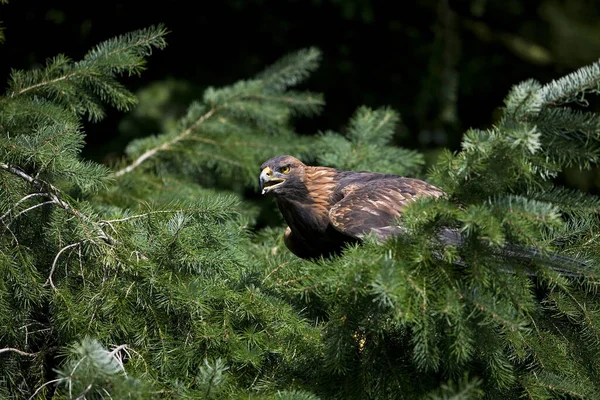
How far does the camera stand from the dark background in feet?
22.2

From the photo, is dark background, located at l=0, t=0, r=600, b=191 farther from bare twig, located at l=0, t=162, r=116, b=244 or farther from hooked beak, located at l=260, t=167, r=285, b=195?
bare twig, located at l=0, t=162, r=116, b=244

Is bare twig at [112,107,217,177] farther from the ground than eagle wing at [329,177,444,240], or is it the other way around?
eagle wing at [329,177,444,240]

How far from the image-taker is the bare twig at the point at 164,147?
479 cm

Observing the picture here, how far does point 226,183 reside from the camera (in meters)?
6.12

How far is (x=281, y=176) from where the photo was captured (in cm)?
380

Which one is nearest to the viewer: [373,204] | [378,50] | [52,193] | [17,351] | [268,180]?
[17,351]

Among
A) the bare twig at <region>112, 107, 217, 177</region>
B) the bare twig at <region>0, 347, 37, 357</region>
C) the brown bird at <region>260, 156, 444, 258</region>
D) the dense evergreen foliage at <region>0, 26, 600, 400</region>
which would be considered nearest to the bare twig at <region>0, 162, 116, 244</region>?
the dense evergreen foliage at <region>0, 26, 600, 400</region>

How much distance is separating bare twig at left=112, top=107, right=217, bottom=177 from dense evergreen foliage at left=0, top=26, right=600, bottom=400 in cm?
155

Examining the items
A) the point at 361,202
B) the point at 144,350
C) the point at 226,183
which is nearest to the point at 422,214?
the point at 144,350

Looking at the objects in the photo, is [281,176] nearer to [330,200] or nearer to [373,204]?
[330,200]

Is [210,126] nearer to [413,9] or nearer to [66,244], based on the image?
[66,244]

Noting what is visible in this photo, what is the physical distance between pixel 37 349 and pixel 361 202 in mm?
1631

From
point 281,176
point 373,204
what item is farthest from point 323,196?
point 373,204

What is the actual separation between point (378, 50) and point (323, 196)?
3724 mm
